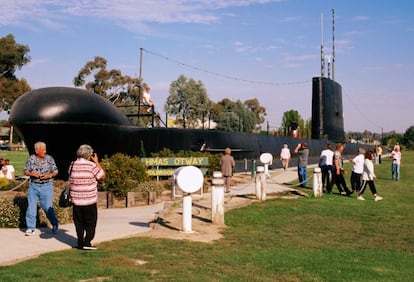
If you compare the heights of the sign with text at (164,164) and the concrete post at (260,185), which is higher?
the sign with text at (164,164)

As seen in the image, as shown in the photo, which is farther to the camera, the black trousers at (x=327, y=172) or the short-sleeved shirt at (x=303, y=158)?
the short-sleeved shirt at (x=303, y=158)

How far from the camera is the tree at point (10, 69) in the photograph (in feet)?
211

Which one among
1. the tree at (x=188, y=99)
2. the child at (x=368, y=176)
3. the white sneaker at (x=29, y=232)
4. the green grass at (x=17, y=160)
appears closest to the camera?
the white sneaker at (x=29, y=232)

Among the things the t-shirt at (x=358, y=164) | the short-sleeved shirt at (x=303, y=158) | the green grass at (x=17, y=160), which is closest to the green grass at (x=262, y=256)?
the t-shirt at (x=358, y=164)

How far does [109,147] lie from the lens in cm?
1580

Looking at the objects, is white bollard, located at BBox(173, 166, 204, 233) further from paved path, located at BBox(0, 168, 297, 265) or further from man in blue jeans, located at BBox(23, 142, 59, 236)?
man in blue jeans, located at BBox(23, 142, 59, 236)

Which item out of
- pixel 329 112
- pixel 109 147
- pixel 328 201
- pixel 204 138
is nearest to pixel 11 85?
pixel 329 112

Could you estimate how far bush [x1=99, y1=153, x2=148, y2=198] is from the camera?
532 inches

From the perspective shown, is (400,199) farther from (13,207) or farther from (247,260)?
(13,207)

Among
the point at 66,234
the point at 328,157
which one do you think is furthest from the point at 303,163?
the point at 66,234

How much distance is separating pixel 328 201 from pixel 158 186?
5.01 meters

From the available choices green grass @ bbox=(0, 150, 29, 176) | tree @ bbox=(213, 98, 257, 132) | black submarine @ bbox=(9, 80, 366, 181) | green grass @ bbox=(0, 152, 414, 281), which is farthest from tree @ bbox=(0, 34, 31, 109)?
green grass @ bbox=(0, 152, 414, 281)

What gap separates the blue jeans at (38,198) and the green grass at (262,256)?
1483mm

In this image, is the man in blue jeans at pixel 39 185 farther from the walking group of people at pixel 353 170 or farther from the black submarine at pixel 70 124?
the walking group of people at pixel 353 170
